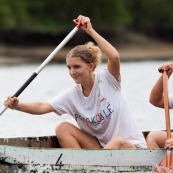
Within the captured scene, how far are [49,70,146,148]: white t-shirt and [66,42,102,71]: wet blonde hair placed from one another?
0.15m

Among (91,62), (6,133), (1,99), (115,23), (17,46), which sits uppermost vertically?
(115,23)

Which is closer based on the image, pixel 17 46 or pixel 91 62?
pixel 91 62

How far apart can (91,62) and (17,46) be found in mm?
42618

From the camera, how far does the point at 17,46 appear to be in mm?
50188

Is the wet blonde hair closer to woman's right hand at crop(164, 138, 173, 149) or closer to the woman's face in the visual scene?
the woman's face

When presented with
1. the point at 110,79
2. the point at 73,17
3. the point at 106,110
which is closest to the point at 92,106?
the point at 106,110

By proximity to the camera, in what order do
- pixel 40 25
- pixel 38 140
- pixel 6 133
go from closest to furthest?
pixel 38 140 → pixel 6 133 → pixel 40 25

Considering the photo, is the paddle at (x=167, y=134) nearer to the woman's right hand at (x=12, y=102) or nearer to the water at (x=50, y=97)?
the woman's right hand at (x=12, y=102)

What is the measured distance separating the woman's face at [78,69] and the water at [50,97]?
5.17m

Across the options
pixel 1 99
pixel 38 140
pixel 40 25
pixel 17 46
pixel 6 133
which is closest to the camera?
pixel 38 140

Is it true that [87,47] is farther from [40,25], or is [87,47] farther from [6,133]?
[40,25]

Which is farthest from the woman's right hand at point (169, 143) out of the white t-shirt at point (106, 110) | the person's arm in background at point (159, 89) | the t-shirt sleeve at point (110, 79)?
the t-shirt sleeve at point (110, 79)

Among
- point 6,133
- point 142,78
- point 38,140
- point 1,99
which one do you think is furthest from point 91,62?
point 142,78

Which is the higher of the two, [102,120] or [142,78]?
[142,78]
